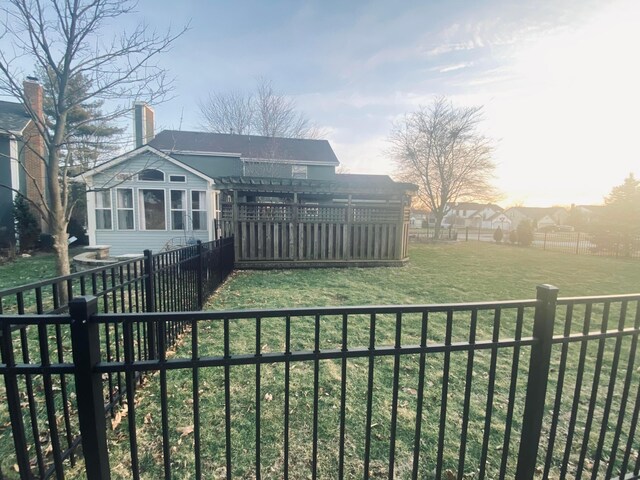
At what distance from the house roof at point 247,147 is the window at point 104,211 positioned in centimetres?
669

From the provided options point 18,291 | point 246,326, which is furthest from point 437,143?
point 18,291

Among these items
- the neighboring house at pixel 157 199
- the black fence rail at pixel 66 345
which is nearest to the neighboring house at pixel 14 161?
the neighboring house at pixel 157 199

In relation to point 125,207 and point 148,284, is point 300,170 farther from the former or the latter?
point 148,284

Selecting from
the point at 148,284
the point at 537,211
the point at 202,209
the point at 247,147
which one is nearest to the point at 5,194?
the point at 202,209

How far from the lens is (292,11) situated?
769cm

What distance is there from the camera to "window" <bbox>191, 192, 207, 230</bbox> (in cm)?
1188

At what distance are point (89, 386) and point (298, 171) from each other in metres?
17.6

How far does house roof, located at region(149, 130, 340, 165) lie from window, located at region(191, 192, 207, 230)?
6.32 meters

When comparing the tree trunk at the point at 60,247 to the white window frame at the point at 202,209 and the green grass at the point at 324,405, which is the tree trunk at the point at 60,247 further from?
the white window frame at the point at 202,209

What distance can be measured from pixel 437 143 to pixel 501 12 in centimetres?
1561

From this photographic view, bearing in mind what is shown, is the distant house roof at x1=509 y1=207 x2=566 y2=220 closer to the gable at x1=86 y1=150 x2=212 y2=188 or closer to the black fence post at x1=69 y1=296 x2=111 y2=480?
the gable at x1=86 y1=150 x2=212 y2=188

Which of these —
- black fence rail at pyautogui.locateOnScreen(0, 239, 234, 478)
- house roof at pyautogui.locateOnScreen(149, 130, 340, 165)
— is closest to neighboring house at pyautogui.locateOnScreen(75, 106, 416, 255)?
black fence rail at pyautogui.locateOnScreen(0, 239, 234, 478)

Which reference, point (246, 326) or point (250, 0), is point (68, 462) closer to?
point (246, 326)

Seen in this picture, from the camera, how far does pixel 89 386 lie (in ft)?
4.09
